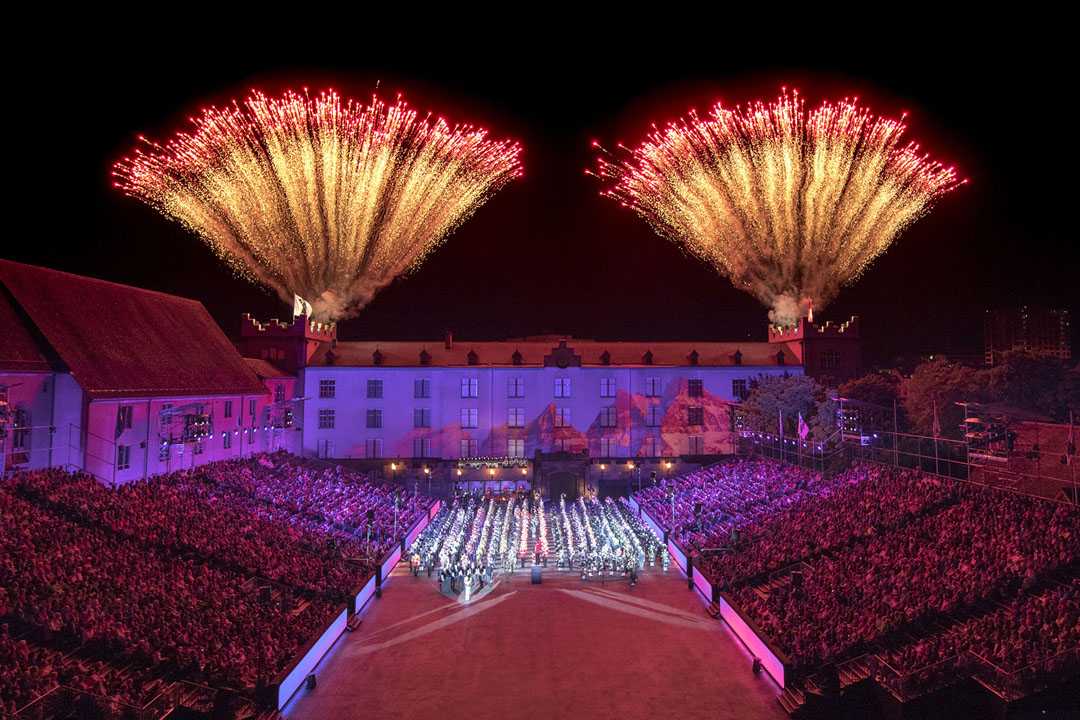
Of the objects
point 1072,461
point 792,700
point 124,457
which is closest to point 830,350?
point 1072,461

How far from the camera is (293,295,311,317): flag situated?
196ft

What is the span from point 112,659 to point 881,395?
4456 centimetres

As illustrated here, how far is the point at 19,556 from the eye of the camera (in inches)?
909

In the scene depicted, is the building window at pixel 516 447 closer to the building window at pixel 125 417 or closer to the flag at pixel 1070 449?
the building window at pixel 125 417

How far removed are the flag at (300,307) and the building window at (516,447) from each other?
2039cm

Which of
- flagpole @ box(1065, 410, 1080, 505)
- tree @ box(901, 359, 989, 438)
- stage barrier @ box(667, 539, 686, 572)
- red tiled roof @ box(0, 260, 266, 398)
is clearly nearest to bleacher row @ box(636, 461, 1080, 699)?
stage barrier @ box(667, 539, 686, 572)

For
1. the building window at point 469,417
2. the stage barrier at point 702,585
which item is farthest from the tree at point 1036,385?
the building window at point 469,417

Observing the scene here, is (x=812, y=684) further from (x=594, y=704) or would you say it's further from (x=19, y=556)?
(x=19, y=556)

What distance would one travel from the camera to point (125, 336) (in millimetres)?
38062

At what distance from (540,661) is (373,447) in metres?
37.6

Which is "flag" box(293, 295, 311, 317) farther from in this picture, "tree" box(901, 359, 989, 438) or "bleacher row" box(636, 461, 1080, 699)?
"tree" box(901, 359, 989, 438)

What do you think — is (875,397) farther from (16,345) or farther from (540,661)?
(16,345)

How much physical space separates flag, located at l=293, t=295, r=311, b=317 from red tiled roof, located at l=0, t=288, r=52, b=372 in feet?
91.2

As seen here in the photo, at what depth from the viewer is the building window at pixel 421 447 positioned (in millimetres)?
59312
